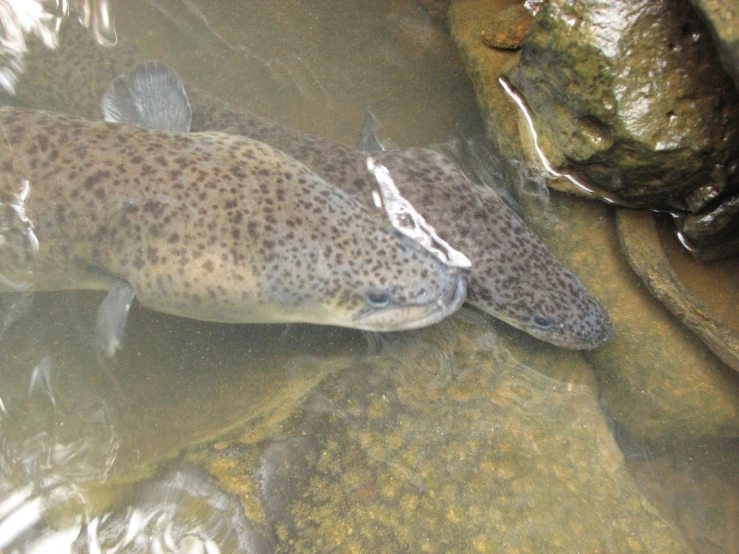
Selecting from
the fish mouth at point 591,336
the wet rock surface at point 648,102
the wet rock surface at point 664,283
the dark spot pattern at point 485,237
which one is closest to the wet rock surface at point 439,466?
the fish mouth at point 591,336

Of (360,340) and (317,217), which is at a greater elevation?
(317,217)

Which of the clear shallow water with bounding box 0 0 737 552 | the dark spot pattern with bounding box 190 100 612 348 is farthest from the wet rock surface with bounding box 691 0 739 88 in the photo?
the clear shallow water with bounding box 0 0 737 552

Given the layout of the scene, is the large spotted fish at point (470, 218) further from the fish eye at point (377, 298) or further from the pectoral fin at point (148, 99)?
the fish eye at point (377, 298)

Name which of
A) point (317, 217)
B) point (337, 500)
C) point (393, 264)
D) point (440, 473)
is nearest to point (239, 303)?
point (317, 217)

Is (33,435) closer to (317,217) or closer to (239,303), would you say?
(239,303)

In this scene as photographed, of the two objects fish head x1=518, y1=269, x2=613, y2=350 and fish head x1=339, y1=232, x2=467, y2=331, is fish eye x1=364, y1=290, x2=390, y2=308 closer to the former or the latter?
fish head x1=339, y1=232, x2=467, y2=331

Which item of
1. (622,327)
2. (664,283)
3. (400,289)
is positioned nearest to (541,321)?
(622,327)
